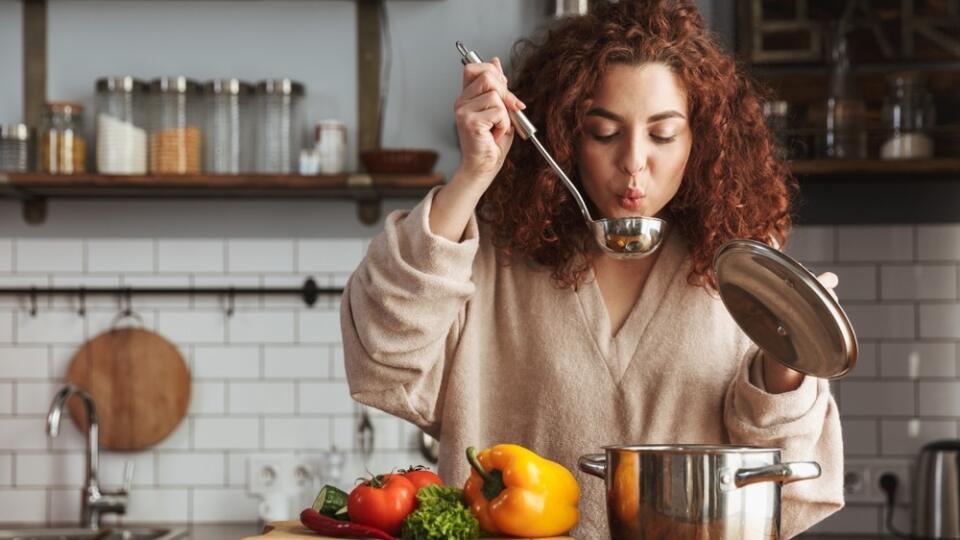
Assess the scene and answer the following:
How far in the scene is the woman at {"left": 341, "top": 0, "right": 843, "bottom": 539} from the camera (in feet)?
5.23

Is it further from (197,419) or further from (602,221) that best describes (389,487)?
(197,419)

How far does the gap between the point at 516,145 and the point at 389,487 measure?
616 millimetres

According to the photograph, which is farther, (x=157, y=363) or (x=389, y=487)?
(x=157, y=363)

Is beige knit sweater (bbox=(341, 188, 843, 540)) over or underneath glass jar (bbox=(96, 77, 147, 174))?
underneath

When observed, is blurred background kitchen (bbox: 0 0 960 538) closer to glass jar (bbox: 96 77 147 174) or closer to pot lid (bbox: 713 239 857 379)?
glass jar (bbox: 96 77 147 174)

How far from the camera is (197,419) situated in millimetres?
3469

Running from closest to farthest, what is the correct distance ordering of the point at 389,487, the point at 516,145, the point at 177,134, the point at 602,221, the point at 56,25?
the point at 389,487 < the point at 602,221 < the point at 516,145 < the point at 177,134 < the point at 56,25

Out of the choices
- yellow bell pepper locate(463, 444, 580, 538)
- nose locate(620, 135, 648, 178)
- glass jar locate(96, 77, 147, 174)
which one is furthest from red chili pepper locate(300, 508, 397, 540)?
glass jar locate(96, 77, 147, 174)

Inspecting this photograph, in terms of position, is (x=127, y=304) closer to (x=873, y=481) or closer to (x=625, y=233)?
(x=873, y=481)

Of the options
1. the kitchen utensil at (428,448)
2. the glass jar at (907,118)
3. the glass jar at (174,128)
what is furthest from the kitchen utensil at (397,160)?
the glass jar at (907,118)

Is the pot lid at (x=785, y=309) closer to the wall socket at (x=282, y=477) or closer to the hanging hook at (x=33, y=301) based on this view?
the wall socket at (x=282, y=477)

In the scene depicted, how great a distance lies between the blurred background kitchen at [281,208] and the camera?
10.8ft

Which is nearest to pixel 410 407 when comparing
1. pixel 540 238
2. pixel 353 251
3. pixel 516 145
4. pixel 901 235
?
pixel 540 238

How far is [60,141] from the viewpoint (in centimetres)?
335
